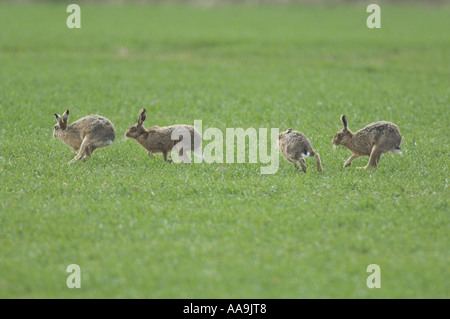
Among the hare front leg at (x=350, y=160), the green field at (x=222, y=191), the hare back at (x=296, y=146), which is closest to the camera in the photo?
the green field at (x=222, y=191)

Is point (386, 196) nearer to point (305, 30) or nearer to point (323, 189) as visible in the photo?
point (323, 189)

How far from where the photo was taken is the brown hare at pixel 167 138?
11.7 metres

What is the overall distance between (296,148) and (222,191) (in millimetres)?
1558

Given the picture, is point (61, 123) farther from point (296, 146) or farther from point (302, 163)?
point (302, 163)

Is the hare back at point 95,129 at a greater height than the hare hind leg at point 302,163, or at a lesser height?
greater

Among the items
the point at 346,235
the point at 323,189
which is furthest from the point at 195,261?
the point at 323,189

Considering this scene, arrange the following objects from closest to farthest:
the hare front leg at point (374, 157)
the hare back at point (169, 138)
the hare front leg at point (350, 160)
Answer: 1. the hare front leg at point (374, 157)
2. the hare front leg at point (350, 160)
3. the hare back at point (169, 138)

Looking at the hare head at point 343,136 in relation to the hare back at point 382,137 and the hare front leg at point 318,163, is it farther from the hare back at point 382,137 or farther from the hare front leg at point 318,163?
the hare front leg at point 318,163

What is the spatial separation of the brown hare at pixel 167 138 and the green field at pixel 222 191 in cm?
35

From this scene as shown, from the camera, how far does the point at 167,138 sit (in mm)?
11672

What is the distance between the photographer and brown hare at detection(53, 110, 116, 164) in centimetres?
1162

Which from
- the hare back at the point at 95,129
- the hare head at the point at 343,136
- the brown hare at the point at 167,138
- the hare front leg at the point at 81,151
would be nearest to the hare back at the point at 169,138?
the brown hare at the point at 167,138

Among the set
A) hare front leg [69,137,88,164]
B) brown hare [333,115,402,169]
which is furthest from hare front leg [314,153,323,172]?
hare front leg [69,137,88,164]
